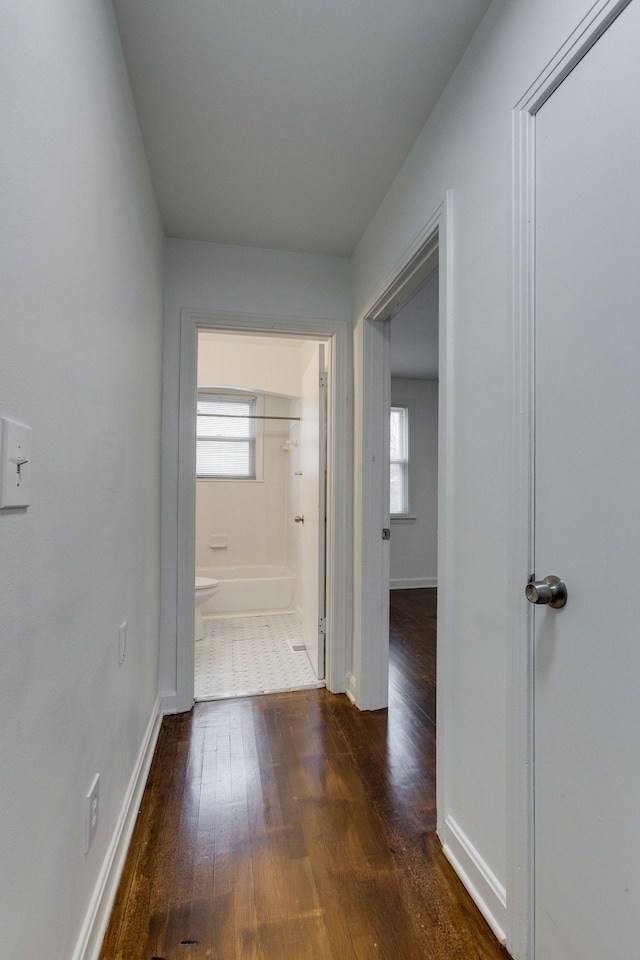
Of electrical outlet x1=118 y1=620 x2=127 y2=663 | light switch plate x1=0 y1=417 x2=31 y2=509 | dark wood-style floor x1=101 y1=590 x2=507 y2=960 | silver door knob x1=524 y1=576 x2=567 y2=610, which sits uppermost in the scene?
light switch plate x1=0 y1=417 x2=31 y2=509

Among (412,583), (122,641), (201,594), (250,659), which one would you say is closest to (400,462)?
(412,583)

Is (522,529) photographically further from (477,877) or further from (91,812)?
(91,812)

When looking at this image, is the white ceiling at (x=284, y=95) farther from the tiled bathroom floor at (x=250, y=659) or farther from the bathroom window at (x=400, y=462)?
the bathroom window at (x=400, y=462)

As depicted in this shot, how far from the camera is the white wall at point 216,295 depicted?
242 cm

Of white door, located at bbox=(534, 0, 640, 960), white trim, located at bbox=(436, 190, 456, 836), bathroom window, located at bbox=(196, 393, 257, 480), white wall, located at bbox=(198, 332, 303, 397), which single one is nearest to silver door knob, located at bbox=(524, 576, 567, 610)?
white door, located at bbox=(534, 0, 640, 960)

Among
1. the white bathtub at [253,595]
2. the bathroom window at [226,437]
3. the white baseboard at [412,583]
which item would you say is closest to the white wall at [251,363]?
the bathroom window at [226,437]

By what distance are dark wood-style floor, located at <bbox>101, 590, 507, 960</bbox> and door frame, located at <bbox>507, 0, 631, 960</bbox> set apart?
0.23m

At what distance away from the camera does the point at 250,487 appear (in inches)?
195

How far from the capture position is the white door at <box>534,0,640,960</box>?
0.84m

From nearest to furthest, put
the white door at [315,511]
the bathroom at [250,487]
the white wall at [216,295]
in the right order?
the white wall at [216,295] → the white door at [315,511] → the bathroom at [250,487]

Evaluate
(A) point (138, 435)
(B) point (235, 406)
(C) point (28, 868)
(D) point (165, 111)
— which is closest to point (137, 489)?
(A) point (138, 435)

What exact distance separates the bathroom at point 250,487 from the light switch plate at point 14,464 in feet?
9.02

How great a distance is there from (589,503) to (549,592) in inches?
8.6

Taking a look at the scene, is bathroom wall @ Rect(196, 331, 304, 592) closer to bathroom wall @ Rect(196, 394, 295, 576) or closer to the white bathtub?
bathroom wall @ Rect(196, 394, 295, 576)
